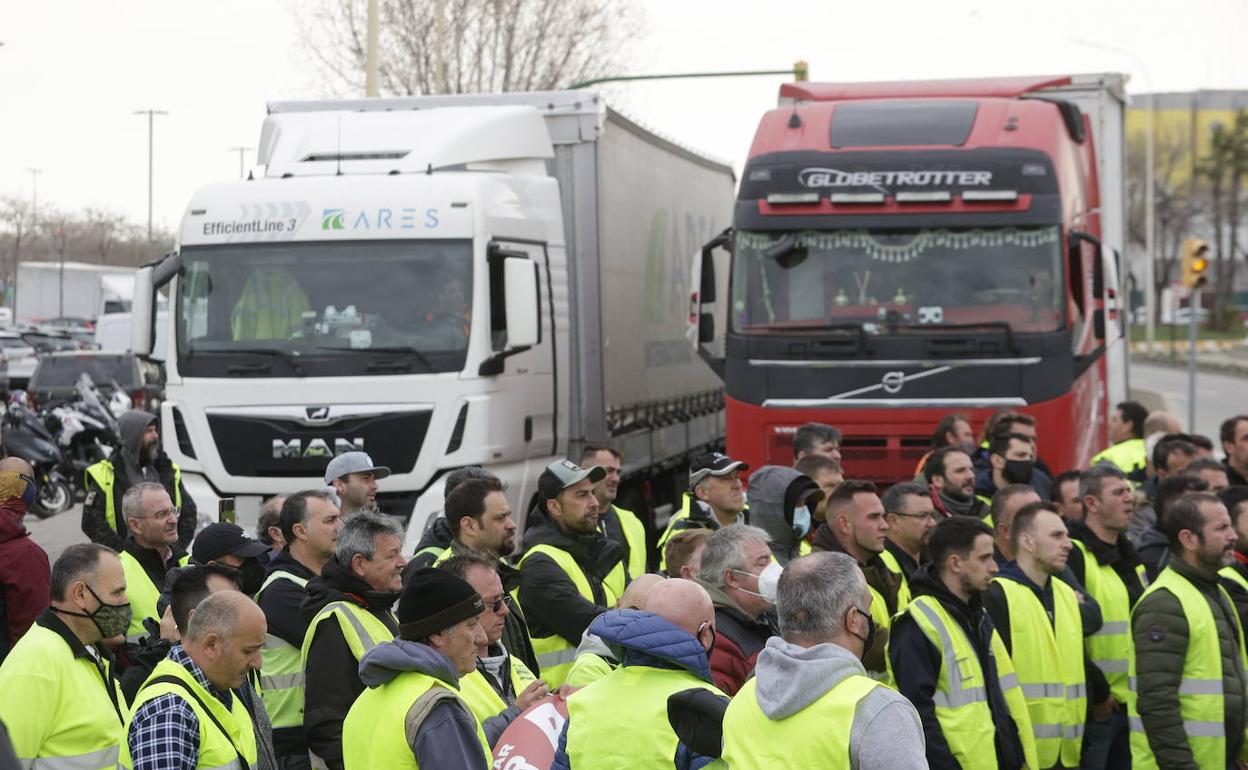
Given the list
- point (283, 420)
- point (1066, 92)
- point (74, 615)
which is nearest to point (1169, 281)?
point (1066, 92)

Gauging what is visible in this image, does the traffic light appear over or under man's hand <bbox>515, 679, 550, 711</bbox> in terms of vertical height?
over

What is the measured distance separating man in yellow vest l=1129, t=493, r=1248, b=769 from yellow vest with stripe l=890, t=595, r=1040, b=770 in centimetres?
79

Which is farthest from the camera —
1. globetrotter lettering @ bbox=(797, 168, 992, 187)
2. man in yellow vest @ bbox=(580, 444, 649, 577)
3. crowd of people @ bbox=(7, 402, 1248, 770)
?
globetrotter lettering @ bbox=(797, 168, 992, 187)

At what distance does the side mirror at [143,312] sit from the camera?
43.2 feet

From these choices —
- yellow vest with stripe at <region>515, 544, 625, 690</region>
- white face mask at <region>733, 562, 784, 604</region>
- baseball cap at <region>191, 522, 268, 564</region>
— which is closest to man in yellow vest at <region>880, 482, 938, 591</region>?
yellow vest with stripe at <region>515, 544, 625, 690</region>

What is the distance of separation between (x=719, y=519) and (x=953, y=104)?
6656 mm

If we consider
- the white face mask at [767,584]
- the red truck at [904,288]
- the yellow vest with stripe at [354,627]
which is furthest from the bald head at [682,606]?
the red truck at [904,288]

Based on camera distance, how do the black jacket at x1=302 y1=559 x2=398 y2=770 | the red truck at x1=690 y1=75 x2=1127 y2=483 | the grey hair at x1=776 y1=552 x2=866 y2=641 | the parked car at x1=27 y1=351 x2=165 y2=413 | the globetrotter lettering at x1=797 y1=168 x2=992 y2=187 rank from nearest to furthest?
the grey hair at x1=776 y1=552 x2=866 y2=641 → the black jacket at x1=302 y1=559 x2=398 y2=770 → the red truck at x1=690 y1=75 x2=1127 y2=483 → the globetrotter lettering at x1=797 y1=168 x2=992 y2=187 → the parked car at x1=27 y1=351 x2=165 y2=413

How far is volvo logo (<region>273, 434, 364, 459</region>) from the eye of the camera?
41.4ft

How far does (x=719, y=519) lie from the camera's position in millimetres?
8109

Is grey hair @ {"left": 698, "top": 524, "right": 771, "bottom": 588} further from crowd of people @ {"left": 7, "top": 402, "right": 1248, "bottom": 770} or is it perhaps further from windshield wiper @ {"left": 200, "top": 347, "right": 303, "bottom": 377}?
windshield wiper @ {"left": 200, "top": 347, "right": 303, "bottom": 377}

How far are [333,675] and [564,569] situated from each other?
158 cm

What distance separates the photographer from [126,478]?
10.7 metres

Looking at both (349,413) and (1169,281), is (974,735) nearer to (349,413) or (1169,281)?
(349,413)
